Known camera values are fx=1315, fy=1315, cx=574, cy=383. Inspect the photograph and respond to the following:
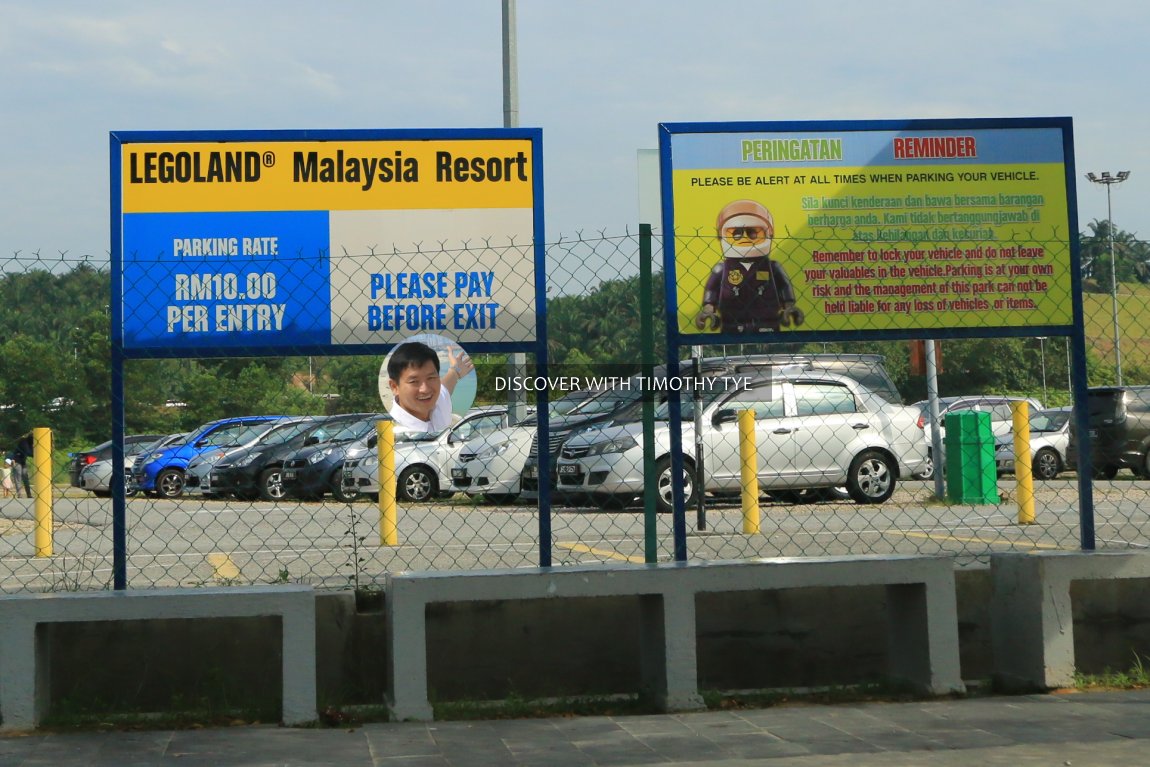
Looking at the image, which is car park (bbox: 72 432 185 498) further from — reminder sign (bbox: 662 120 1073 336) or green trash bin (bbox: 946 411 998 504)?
reminder sign (bbox: 662 120 1073 336)

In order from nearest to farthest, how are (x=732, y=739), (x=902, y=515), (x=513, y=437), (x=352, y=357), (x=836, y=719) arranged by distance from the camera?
(x=732, y=739) → (x=836, y=719) → (x=352, y=357) → (x=902, y=515) → (x=513, y=437)

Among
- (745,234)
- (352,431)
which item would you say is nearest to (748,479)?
(745,234)

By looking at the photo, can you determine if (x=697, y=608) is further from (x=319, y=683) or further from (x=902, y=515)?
(x=902, y=515)

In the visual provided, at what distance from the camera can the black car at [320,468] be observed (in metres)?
19.5

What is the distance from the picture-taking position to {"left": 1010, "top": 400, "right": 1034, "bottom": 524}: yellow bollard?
1125 cm

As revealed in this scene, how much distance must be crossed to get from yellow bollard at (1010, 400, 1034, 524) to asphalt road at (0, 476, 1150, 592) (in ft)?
0.68

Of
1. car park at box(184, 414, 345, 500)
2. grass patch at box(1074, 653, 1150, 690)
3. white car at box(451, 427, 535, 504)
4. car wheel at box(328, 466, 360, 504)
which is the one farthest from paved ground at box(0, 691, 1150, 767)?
car park at box(184, 414, 345, 500)

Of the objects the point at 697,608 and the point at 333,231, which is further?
the point at 697,608

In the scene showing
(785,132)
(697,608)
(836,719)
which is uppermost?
(785,132)

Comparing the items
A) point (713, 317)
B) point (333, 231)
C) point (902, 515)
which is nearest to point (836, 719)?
point (713, 317)

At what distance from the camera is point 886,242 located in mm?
6293

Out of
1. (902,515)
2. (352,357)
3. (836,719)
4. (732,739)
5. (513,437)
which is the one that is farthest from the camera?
(513,437)

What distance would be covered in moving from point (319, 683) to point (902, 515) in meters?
9.77

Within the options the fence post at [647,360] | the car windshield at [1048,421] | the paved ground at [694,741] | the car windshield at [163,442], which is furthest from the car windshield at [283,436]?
the paved ground at [694,741]
